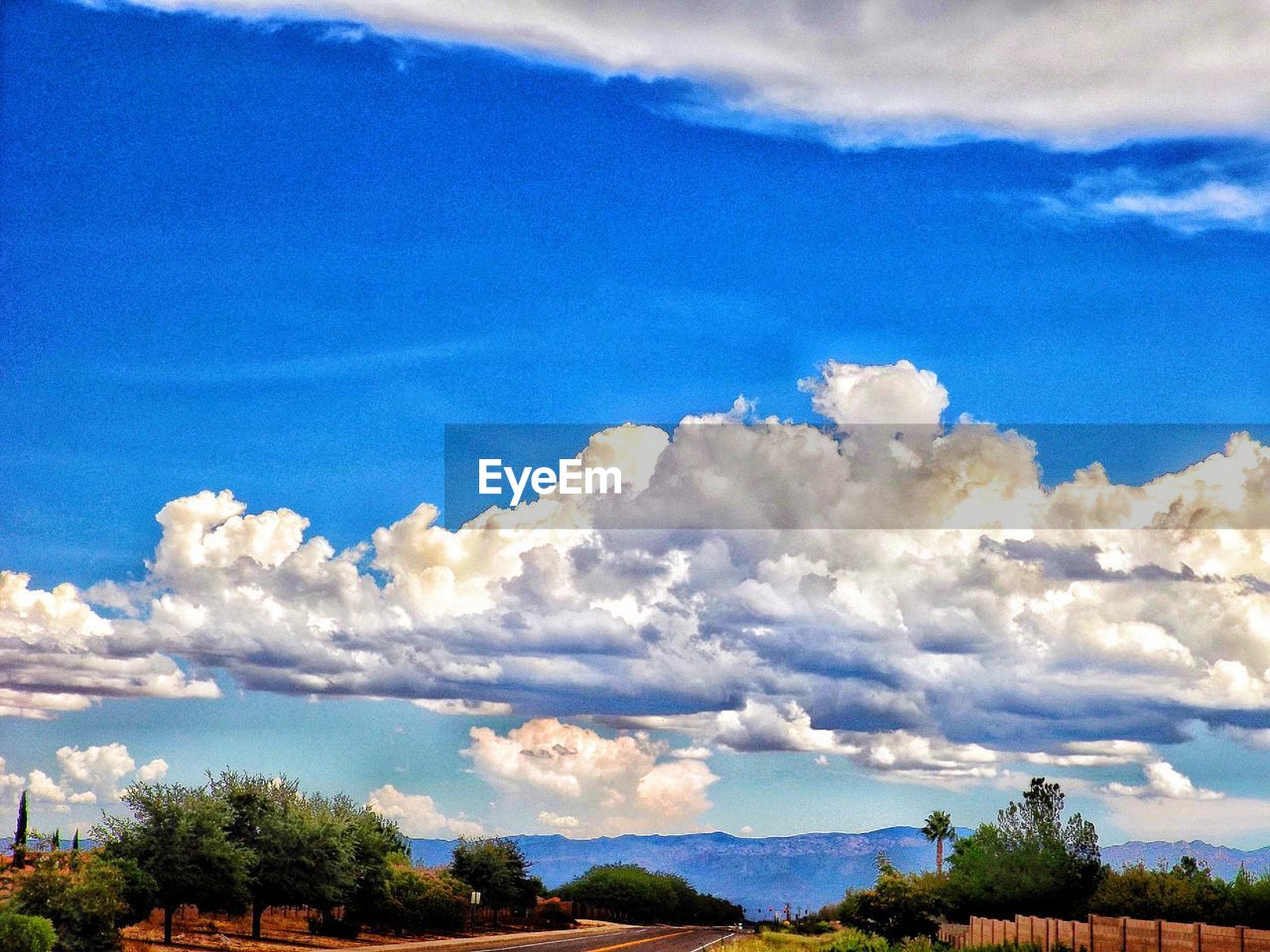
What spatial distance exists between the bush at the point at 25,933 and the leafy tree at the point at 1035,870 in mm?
66531

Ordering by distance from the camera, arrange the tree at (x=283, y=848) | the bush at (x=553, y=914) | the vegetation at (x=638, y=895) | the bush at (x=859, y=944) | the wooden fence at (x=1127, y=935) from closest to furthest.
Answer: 1. the wooden fence at (x=1127, y=935)
2. the bush at (x=859, y=944)
3. the tree at (x=283, y=848)
4. the bush at (x=553, y=914)
5. the vegetation at (x=638, y=895)

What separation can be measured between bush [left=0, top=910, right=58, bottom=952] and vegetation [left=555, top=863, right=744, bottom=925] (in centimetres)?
13196

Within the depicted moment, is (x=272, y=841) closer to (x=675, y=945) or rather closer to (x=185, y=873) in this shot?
(x=185, y=873)

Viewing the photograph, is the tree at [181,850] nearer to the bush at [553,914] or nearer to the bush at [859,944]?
the bush at [859,944]

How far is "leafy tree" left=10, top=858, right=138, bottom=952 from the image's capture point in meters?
53.8

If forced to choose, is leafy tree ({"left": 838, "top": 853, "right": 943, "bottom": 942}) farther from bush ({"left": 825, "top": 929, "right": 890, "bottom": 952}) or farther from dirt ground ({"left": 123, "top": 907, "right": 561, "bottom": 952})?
dirt ground ({"left": 123, "top": 907, "right": 561, "bottom": 952})

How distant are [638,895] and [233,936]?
11296 centimetres

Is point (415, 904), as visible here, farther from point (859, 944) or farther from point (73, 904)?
point (73, 904)

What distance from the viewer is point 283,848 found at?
254ft

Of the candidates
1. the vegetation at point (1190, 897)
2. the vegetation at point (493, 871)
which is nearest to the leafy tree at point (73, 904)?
the vegetation at point (1190, 897)

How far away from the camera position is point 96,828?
66.9 m

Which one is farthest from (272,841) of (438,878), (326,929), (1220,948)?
(1220,948)

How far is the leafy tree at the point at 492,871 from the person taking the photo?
394ft

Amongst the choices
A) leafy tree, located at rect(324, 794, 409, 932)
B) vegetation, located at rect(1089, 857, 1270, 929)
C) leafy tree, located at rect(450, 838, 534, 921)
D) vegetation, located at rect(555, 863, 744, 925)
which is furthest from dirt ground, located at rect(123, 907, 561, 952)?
vegetation, located at rect(555, 863, 744, 925)
